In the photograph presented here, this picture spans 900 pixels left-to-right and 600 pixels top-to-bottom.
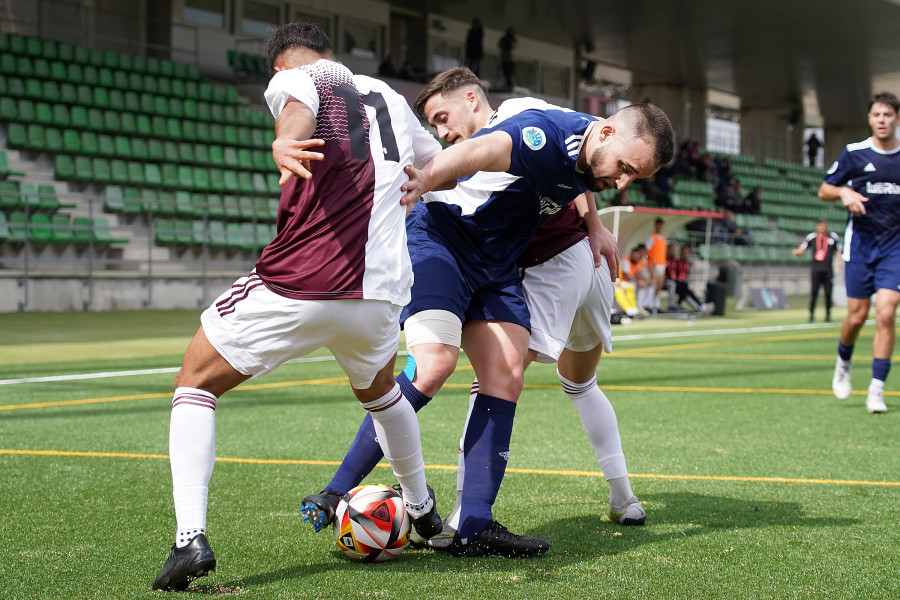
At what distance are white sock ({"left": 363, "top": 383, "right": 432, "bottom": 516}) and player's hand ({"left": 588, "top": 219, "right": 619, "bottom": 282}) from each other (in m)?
1.14

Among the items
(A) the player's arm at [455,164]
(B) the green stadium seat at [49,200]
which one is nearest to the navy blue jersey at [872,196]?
(A) the player's arm at [455,164]

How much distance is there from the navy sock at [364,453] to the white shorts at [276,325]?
0.62 meters

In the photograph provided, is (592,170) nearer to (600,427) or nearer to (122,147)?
(600,427)

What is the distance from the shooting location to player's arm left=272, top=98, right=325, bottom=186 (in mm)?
2617

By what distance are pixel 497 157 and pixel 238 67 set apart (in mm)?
22331

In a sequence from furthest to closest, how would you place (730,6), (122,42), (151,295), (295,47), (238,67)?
(730,6), (238,67), (122,42), (151,295), (295,47)

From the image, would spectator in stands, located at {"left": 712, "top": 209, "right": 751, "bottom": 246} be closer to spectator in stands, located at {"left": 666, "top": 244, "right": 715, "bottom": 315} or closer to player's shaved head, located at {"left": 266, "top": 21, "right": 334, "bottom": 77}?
spectator in stands, located at {"left": 666, "top": 244, "right": 715, "bottom": 315}

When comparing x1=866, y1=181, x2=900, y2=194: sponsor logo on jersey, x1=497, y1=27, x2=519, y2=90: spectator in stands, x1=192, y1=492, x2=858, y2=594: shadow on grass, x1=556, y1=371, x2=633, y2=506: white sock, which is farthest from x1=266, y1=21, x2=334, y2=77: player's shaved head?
x1=497, y1=27, x2=519, y2=90: spectator in stands

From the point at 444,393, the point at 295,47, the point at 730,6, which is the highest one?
the point at 730,6

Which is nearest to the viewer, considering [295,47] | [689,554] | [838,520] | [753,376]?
[295,47]

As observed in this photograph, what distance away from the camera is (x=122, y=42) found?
21.8 metres

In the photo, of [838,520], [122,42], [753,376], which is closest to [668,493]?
[838,520]

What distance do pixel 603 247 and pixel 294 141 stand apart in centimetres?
175

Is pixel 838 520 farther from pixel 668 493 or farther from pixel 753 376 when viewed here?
pixel 753 376
